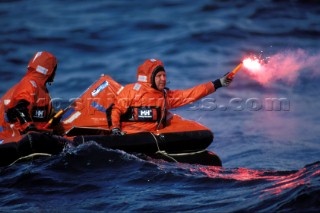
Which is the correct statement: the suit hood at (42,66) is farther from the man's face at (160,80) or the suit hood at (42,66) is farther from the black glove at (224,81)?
the black glove at (224,81)

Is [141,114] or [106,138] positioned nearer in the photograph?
[106,138]

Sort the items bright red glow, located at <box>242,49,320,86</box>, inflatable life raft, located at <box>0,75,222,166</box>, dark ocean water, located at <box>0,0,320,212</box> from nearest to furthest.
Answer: dark ocean water, located at <box>0,0,320,212</box> → inflatable life raft, located at <box>0,75,222,166</box> → bright red glow, located at <box>242,49,320,86</box>

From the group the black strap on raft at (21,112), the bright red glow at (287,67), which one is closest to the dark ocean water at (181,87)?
the bright red glow at (287,67)

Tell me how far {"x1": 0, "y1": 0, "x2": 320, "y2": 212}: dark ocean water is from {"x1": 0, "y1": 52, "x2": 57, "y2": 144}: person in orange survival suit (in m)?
0.70

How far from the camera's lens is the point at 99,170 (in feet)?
28.7

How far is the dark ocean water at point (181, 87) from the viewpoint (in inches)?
301

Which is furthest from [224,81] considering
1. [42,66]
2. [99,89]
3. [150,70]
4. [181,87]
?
[181,87]

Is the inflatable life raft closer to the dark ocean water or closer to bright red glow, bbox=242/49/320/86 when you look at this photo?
the dark ocean water

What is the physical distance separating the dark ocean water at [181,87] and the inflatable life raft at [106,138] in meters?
0.18

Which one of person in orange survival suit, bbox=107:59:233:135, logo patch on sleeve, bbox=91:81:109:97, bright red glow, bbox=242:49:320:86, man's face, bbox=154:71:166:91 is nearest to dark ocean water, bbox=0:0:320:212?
bright red glow, bbox=242:49:320:86

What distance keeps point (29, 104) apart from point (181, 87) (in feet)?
26.2

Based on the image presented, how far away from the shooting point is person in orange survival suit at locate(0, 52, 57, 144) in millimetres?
9344

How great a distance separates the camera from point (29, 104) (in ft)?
30.9

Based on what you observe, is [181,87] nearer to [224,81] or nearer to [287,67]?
[287,67]
